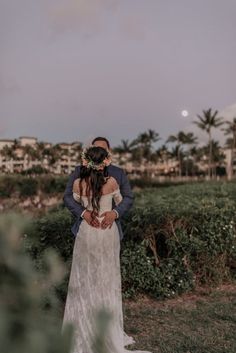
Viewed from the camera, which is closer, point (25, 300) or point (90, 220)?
point (25, 300)

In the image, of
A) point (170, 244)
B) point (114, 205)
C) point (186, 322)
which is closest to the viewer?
point (114, 205)

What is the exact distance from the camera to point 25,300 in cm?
80

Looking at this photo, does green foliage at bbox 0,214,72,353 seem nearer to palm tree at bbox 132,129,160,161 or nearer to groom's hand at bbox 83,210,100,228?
groom's hand at bbox 83,210,100,228

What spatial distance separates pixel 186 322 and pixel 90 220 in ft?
7.64

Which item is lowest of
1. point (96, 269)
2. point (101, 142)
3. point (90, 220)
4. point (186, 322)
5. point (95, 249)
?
point (186, 322)

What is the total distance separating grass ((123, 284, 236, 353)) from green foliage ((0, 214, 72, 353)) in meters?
4.73

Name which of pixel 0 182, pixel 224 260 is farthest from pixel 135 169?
pixel 224 260

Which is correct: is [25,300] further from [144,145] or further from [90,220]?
[144,145]

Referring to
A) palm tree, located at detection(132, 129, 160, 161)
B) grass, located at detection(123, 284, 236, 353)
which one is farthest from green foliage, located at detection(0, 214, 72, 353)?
palm tree, located at detection(132, 129, 160, 161)

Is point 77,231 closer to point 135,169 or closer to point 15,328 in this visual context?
point 15,328

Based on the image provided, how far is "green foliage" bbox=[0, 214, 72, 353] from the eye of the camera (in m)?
→ 0.70

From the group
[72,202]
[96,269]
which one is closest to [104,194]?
[72,202]

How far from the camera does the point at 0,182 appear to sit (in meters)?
30.8

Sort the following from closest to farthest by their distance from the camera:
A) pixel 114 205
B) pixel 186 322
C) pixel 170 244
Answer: pixel 114 205 → pixel 186 322 → pixel 170 244
